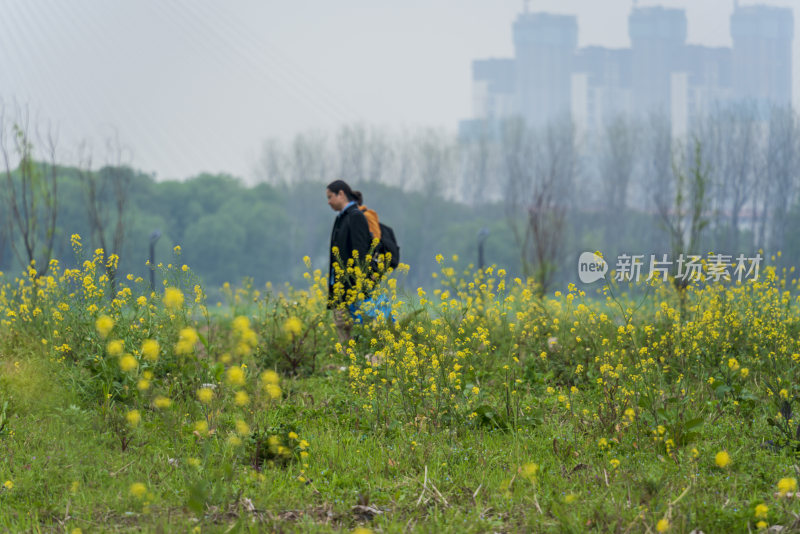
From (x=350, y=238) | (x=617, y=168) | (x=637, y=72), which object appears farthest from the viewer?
(x=637, y=72)

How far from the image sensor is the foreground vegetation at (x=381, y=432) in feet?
9.11

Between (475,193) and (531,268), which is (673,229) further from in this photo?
(475,193)

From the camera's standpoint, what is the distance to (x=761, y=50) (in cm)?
5878

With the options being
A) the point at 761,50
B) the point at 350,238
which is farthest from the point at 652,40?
the point at 350,238

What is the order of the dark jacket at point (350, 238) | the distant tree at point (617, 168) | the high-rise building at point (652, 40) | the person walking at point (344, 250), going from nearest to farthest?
the person walking at point (344, 250) < the dark jacket at point (350, 238) < the distant tree at point (617, 168) < the high-rise building at point (652, 40)

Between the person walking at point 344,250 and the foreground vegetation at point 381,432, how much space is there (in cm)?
32

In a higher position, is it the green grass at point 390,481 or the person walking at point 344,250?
the person walking at point 344,250

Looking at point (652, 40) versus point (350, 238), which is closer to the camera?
point (350, 238)

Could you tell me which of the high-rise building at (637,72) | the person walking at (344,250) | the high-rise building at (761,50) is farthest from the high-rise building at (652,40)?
the person walking at (344,250)

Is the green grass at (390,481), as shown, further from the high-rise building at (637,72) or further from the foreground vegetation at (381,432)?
the high-rise building at (637,72)

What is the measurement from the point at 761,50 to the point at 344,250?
63.0 m

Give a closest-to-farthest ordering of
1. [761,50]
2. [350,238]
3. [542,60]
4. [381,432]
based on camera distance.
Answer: [381,432] < [350,238] < [761,50] < [542,60]

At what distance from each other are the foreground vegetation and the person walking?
1.05 ft

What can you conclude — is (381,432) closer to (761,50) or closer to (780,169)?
(780,169)
